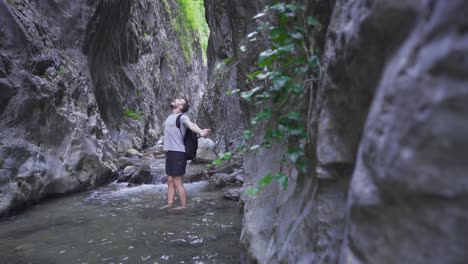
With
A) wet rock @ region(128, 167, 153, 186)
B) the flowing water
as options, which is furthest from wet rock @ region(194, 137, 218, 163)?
the flowing water

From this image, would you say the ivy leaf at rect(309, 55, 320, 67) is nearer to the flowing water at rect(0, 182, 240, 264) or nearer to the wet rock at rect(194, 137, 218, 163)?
the flowing water at rect(0, 182, 240, 264)

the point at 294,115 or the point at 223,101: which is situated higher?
the point at 223,101

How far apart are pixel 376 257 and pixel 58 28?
484 inches

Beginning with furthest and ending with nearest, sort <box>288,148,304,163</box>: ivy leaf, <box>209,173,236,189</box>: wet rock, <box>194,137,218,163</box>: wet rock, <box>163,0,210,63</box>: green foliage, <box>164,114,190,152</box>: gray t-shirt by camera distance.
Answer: <box>163,0,210,63</box>: green foliage, <box>194,137,218,163</box>: wet rock, <box>209,173,236,189</box>: wet rock, <box>164,114,190,152</box>: gray t-shirt, <box>288,148,304,163</box>: ivy leaf

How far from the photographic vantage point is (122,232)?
454 centimetres

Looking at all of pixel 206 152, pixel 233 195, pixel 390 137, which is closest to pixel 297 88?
pixel 390 137

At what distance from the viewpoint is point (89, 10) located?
12266 mm

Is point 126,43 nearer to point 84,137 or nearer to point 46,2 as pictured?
point 46,2

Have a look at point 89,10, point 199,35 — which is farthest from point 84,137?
point 199,35

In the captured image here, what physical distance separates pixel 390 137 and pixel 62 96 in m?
8.23

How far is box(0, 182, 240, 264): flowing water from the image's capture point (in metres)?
3.68

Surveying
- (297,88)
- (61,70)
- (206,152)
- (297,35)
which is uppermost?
(61,70)

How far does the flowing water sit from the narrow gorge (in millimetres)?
33

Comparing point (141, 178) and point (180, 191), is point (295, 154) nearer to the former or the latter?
point (180, 191)
